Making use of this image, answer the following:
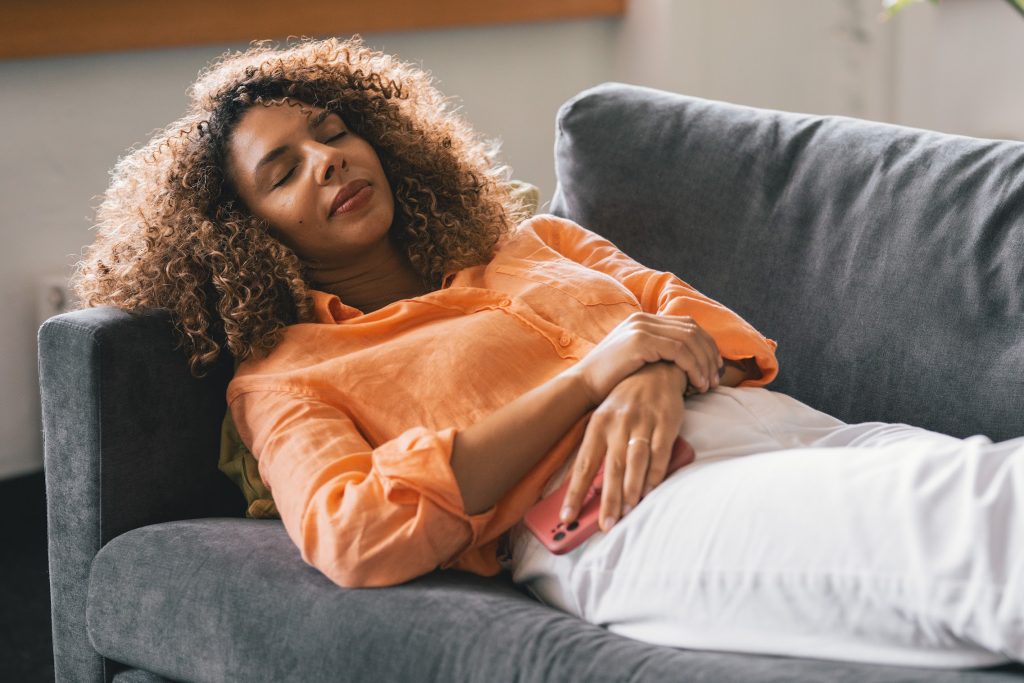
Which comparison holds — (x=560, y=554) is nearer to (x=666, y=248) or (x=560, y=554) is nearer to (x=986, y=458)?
(x=986, y=458)

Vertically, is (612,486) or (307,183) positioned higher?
(307,183)

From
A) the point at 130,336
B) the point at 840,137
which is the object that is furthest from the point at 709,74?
the point at 130,336

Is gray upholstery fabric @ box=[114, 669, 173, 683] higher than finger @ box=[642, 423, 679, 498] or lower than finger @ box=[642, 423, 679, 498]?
lower

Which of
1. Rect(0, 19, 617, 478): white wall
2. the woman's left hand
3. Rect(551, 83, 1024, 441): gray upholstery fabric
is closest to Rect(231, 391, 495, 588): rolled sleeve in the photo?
the woman's left hand

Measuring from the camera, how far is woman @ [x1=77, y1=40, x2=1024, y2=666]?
1.05m

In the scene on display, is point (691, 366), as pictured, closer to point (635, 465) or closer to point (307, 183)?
point (635, 465)

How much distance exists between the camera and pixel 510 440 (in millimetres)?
1260

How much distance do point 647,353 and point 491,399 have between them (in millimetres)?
187

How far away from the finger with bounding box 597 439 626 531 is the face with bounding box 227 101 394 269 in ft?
1.51

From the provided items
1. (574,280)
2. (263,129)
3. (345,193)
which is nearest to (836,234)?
(574,280)

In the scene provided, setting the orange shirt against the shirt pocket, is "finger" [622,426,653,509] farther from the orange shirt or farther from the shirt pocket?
the shirt pocket

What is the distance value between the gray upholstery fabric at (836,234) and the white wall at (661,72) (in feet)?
3.56

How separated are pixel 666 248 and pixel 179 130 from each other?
690mm

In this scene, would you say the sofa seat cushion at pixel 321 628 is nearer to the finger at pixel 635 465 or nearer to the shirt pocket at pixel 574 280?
the finger at pixel 635 465
